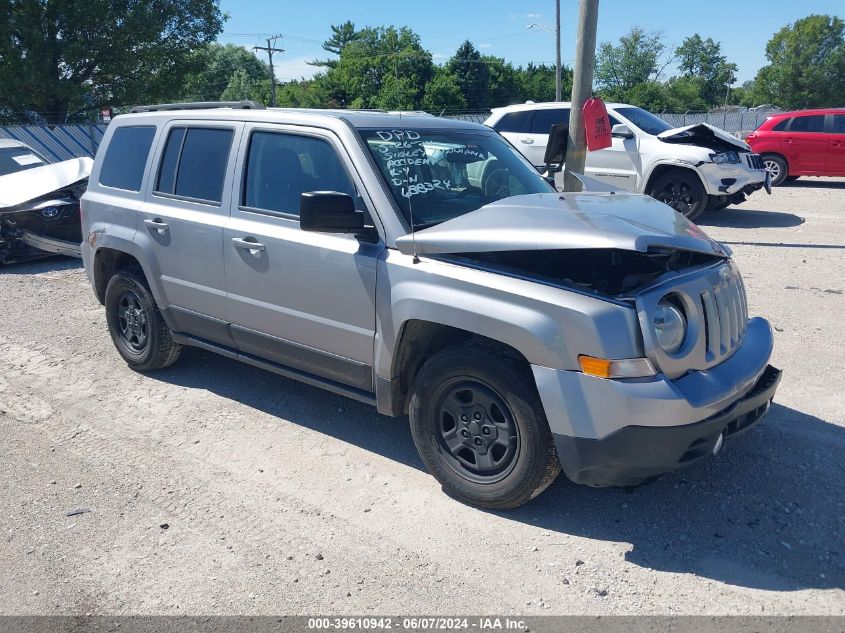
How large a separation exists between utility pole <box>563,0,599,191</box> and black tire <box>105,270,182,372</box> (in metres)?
4.27

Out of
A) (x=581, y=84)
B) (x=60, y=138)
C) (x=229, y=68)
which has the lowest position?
(x=581, y=84)

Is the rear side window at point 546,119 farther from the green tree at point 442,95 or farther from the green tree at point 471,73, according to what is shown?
the green tree at point 471,73

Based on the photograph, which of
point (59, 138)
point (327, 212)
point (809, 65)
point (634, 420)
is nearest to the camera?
point (634, 420)

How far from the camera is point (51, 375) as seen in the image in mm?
5773

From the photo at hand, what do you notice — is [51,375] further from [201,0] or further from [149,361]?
[201,0]

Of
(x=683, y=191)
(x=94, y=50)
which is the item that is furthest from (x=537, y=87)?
(x=683, y=191)

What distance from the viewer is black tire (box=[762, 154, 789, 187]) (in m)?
16.2

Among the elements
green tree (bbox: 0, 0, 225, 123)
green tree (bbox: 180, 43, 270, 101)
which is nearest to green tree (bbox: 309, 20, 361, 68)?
green tree (bbox: 180, 43, 270, 101)

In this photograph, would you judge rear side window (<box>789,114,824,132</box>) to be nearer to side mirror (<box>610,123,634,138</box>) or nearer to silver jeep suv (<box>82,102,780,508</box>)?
side mirror (<box>610,123,634,138</box>)

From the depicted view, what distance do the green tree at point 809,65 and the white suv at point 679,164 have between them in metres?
66.1

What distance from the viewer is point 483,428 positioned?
3.58 m

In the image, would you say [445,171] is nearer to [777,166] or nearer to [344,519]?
[344,519]

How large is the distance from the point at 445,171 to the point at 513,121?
898cm

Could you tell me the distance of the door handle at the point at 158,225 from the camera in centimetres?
497
